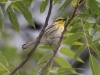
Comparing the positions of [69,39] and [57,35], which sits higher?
[69,39]

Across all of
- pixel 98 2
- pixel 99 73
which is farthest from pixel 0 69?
pixel 98 2

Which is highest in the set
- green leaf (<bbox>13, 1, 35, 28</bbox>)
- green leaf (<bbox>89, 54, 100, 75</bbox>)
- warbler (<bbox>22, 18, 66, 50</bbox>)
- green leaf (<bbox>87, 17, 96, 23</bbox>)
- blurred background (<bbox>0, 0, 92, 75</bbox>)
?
green leaf (<bbox>13, 1, 35, 28</bbox>)

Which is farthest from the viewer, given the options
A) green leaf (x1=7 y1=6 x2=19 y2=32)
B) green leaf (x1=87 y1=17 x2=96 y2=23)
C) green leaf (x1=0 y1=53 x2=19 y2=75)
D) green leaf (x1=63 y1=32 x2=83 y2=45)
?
green leaf (x1=0 y1=53 x2=19 y2=75)

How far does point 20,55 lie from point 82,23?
128 inches

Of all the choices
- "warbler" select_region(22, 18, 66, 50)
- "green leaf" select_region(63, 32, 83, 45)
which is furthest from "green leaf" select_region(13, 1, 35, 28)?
"warbler" select_region(22, 18, 66, 50)

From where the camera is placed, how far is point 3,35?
22.3 feet

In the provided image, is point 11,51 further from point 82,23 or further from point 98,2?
point 98,2

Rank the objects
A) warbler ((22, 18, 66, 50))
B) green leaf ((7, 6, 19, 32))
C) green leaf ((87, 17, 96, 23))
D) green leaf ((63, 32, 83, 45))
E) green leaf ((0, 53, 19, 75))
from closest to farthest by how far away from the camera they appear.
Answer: green leaf ((87, 17, 96, 23))
green leaf ((7, 6, 19, 32))
green leaf ((63, 32, 83, 45))
green leaf ((0, 53, 19, 75))
warbler ((22, 18, 66, 50))

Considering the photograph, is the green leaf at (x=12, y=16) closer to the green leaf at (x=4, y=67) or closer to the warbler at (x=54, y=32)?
the green leaf at (x=4, y=67)

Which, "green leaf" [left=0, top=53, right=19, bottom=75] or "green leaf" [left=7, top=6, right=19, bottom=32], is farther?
"green leaf" [left=0, top=53, right=19, bottom=75]

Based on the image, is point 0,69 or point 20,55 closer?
point 0,69

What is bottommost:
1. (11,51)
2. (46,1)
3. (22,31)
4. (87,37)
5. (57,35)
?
(22,31)

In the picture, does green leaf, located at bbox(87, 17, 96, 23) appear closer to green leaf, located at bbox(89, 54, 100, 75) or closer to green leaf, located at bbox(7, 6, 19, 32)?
green leaf, located at bbox(89, 54, 100, 75)

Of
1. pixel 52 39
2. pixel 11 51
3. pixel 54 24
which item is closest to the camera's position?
pixel 52 39
